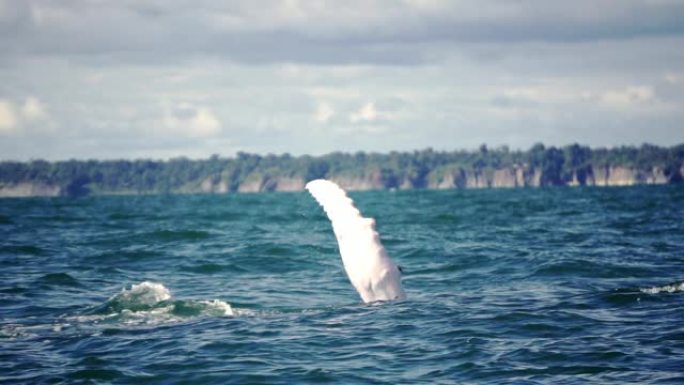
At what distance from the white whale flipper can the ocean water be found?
42.1 inches

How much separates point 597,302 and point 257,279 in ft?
26.6

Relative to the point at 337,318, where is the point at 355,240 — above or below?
above

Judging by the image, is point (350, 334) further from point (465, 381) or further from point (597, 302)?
point (597, 302)

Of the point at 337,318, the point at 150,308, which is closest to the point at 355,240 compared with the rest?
the point at 337,318

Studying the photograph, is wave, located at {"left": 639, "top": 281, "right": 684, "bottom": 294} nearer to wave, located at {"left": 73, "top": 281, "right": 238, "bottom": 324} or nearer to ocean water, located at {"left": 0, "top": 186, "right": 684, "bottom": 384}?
ocean water, located at {"left": 0, "top": 186, "right": 684, "bottom": 384}

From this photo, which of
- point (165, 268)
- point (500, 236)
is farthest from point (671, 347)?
point (500, 236)

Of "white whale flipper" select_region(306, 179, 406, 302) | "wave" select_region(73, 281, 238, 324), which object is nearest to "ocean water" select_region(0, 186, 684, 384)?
"wave" select_region(73, 281, 238, 324)

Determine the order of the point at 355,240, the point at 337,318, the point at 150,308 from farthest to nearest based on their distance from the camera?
the point at 150,308
the point at 337,318
the point at 355,240

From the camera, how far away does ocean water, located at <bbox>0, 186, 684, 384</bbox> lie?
12.1m

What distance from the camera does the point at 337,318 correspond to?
50.5ft

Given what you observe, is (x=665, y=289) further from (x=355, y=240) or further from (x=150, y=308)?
(x=150, y=308)

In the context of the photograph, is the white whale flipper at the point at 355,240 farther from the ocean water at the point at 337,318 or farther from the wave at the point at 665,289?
the wave at the point at 665,289

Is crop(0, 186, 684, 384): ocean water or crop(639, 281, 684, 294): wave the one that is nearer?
crop(0, 186, 684, 384): ocean water

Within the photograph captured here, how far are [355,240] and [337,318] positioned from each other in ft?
13.7
